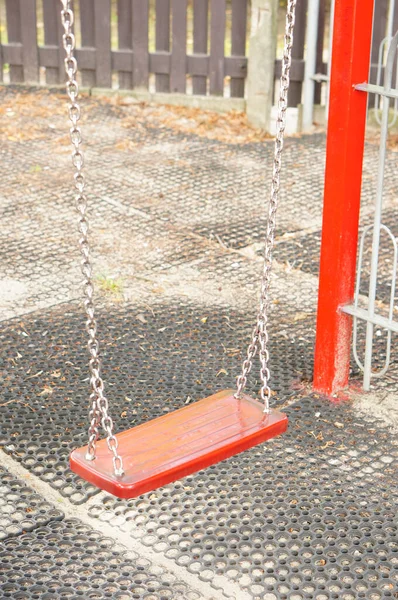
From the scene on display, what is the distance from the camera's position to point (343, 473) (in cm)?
337

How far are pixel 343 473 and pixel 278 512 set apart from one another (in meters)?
0.33

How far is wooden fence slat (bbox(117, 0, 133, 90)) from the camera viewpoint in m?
7.59

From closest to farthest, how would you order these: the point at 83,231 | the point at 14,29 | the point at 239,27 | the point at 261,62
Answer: the point at 83,231
the point at 261,62
the point at 239,27
the point at 14,29

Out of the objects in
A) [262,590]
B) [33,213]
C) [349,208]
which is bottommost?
[262,590]

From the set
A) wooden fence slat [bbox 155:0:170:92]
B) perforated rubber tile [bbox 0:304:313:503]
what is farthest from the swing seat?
wooden fence slat [bbox 155:0:170:92]

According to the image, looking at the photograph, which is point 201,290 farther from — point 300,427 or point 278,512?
point 278,512

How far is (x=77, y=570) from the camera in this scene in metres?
2.90

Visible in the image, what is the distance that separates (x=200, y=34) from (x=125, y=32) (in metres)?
0.64

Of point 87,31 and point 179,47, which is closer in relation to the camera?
point 179,47

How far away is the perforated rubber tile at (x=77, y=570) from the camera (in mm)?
2805

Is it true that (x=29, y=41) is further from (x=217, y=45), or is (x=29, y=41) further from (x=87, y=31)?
(x=217, y=45)

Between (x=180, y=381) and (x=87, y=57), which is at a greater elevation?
(x=87, y=57)

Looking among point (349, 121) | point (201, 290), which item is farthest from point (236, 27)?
point (349, 121)

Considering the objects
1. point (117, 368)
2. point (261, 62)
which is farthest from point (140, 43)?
point (117, 368)
